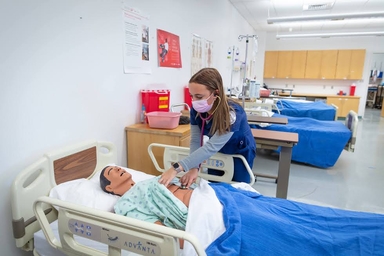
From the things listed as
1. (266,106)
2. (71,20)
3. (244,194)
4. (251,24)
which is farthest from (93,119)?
(251,24)

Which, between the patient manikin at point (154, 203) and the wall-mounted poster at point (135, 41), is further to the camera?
the wall-mounted poster at point (135, 41)

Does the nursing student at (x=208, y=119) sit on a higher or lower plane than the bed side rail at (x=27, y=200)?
higher

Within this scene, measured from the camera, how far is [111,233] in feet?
3.09

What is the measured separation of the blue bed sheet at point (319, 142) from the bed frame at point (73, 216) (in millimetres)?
2157

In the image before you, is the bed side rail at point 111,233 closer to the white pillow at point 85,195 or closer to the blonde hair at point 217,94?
the white pillow at point 85,195

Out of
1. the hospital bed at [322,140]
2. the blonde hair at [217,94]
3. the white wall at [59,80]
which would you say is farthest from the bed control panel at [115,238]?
the hospital bed at [322,140]

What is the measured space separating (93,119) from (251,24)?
6.45 metres

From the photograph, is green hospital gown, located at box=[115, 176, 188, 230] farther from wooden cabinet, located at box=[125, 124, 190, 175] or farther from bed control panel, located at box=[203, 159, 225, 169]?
wooden cabinet, located at box=[125, 124, 190, 175]

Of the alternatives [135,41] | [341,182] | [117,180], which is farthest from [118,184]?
[341,182]

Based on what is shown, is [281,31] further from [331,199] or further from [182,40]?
[331,199]

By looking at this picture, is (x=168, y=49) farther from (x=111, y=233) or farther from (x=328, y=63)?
(x=328, y=63)

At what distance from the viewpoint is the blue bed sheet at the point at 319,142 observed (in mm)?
3266

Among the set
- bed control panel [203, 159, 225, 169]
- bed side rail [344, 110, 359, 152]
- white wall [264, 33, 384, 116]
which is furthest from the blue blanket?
white wall [264, 33, 384, 116]

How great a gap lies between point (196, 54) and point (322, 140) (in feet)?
6.83
